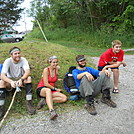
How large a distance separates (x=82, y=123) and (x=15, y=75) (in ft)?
6.59

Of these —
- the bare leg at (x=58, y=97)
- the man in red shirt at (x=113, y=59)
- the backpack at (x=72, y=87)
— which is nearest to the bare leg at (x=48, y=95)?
the bare leg at (x=58, y=97)

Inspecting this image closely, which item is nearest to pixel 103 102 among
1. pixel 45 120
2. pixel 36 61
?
pixel 45 120

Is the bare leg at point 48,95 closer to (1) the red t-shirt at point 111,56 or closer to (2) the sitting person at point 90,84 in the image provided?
(2) the sitting person at point 90,84

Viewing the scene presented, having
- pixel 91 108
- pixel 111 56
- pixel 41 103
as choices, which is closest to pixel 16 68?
pixel 41 103

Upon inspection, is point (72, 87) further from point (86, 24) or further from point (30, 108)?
point (86, 24)

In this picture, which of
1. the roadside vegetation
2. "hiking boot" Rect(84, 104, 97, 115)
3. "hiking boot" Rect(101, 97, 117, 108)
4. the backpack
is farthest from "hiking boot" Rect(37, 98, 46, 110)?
the roadside vegetation

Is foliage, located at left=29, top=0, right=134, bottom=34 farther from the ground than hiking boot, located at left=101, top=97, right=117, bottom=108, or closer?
farther from the ground

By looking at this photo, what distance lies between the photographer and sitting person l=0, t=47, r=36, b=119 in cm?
350

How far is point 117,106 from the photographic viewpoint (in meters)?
3.65

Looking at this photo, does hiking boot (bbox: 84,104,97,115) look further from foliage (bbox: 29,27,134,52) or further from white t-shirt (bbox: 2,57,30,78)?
foliage (bbox: 29,27,134,52)

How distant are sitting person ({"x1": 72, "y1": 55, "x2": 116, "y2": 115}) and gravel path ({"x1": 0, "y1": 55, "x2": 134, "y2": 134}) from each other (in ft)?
0.51

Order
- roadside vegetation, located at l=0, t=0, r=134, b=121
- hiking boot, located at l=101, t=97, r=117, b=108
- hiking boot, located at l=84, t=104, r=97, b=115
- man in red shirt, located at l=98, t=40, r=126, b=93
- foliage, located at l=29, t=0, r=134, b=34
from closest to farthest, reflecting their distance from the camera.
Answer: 1. hiking boot, located at l=84, t=104, r=97, b=115
2. hiking boot, located at l=101, t=97, r=117, b=108
3. man in red shirt, located at l=98, t=40, r=126, b=93
4. roadside vegetation, located at l=0, t=0, r=134, b=121
5. foliage, located at l=29, t=0, r=134, b=34

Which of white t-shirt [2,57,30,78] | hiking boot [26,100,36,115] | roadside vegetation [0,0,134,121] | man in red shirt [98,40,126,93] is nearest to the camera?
hiking boot [26,100,36,115]

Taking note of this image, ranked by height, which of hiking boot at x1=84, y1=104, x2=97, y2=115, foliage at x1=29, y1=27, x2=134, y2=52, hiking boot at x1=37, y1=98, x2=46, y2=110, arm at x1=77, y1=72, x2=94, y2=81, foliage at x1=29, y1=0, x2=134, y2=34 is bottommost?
hiking boot at x1=84, y1=104, x2=97, y2=115
